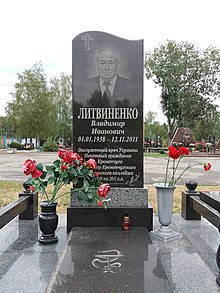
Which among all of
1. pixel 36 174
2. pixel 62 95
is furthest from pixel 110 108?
pixel 62 95

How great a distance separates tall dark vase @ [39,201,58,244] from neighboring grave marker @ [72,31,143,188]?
3.15 feet

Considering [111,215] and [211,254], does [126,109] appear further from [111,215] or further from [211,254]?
[211,254]

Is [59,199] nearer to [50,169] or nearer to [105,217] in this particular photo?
[105,217]

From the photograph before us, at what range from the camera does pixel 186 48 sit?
34531 millimetres

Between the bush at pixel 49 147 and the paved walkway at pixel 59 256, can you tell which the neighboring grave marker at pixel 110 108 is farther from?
the bush at pixel 49 147

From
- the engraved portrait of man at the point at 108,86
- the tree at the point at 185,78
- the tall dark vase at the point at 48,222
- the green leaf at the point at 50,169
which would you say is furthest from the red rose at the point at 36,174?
the tree at the point at 185,78

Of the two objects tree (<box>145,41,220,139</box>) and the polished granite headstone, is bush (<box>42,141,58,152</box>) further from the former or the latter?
the polished granite headstone

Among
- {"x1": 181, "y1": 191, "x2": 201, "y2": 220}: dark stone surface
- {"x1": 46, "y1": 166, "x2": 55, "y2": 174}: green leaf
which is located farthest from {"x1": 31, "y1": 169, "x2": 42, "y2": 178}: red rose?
{"x1": 181, "y1": 191, "x2": 201, "y2": 220}: dark stone surface

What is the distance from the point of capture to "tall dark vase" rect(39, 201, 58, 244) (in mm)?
3952

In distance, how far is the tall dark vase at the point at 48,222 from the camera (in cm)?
395

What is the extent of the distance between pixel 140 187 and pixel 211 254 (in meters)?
1.35
